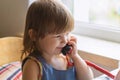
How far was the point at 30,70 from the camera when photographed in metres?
0.93

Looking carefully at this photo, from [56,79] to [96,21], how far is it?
92 centimetres

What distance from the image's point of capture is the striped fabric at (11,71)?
1.51 m

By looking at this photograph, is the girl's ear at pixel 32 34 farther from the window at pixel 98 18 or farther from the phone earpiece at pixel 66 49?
the window at pixel 98 18

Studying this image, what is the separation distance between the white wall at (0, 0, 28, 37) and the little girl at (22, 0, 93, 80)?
0.92m

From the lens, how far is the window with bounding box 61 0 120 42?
171 centimetres

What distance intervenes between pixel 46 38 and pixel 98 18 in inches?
37.0

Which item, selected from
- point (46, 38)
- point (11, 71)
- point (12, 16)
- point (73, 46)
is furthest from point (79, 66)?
point (12, 16)

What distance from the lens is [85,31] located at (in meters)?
1.85

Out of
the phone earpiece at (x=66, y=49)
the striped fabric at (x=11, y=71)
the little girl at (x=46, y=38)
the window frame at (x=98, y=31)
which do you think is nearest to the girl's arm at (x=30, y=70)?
the little girl at (x=46, y=38)

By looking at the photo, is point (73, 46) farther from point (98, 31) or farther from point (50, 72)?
point (98, 31)

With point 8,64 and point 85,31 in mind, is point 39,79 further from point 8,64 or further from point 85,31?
point 85,31

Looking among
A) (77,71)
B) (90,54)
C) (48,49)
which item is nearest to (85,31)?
(90,54)

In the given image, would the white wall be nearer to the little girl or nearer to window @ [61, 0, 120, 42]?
window @ [61, 0, 120, 42]

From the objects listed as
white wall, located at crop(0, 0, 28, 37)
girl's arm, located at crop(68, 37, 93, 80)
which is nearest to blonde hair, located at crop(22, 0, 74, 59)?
girl's arm, located at crop(68, 37, 93, 80)
